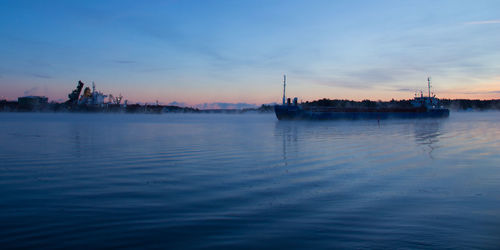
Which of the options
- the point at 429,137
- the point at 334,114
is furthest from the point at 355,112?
the point at 429,137

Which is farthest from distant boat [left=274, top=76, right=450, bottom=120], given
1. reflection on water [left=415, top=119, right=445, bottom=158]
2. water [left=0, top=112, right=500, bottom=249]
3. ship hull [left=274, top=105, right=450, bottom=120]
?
water [left=0, top=112, right=500, bottom=249]

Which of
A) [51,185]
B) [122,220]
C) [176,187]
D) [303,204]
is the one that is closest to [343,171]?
[303,204]

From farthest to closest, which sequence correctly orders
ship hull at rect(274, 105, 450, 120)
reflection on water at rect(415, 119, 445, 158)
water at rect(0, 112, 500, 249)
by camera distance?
ship hull at rect(274, 105, 450, 120), reflection on water at rect(415, 119, 445, 158), water at rect(0, 112, 500, 249)

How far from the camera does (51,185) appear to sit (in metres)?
Result: 11.5

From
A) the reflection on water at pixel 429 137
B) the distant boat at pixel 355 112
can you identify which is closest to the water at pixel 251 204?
the reflection on water at pixel 429 137

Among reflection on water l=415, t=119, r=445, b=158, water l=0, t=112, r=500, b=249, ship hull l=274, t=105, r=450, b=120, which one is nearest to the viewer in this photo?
water l=0, t=112, r=500, b=249

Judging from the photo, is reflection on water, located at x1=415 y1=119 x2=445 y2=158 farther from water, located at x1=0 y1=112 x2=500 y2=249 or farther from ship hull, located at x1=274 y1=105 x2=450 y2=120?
ship hull, located at x1=274 y1=105 x2=450 y2=120

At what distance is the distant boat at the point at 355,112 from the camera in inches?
3137

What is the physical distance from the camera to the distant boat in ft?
261

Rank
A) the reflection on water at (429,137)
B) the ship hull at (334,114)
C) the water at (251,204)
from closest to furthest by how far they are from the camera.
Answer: the water at (251,204)
the reflection on water at (429,137)
the ship hull at (334,114)

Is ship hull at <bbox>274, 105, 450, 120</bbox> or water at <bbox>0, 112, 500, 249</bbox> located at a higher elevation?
ship hull at <bbox>274, 105, 450, 120</bbox>

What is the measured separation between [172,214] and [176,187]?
322cm

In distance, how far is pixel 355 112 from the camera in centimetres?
8612

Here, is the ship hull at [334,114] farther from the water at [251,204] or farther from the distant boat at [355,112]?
the water at [251,204]
